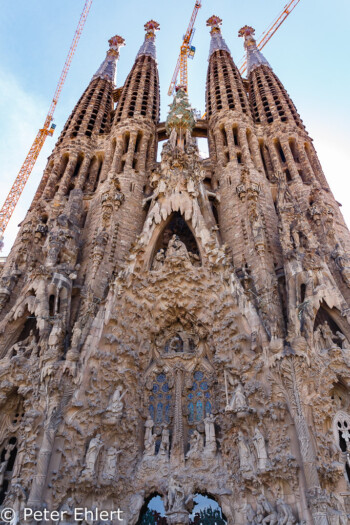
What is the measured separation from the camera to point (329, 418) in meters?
8.65

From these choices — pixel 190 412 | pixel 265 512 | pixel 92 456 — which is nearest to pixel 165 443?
pixel 190 412

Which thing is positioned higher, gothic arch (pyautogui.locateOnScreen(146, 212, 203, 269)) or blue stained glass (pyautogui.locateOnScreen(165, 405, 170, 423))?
gothic arch (pyautogui.locateOnScreen(146, 212, 203, 269))

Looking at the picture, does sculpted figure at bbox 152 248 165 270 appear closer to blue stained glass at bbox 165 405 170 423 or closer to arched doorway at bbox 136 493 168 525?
blue stained glass at bbox 165 405 170 423

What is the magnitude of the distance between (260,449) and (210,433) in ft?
6.02

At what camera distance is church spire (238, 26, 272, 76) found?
2462 centimetres

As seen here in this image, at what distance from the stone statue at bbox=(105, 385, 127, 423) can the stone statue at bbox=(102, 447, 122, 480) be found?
0.71 meters

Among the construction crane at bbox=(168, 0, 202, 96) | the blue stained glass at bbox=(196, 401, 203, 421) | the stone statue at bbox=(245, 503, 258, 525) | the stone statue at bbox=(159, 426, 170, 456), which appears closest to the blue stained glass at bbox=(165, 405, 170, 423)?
the stone statue at bbox=(159, 426, 170, 456)

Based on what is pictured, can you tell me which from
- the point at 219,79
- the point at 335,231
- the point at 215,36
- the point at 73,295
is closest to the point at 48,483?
the point at 73,295

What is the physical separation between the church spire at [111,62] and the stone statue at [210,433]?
21.8 metres

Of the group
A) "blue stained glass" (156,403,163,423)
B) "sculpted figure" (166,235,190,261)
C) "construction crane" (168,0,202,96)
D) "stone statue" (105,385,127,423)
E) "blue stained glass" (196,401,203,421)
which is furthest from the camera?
"construction crane" (168,0,202,96)

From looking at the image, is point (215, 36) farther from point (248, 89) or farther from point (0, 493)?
point (0, 493)

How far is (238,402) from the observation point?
9.32 metres

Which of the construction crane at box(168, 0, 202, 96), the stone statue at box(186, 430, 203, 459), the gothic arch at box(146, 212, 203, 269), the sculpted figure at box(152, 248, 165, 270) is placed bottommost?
the stone statue at box(186, 430, 203, 459)

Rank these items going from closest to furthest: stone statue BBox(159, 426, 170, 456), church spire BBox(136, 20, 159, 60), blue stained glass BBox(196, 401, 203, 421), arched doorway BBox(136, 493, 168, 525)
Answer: arched doorway BBox(136, 493, 168, 525), stone statue BBox(159, 426, 170, 456), blue stained glass BBox(196, 401, 203, 421), church spire BBox(136, 20, 159, 60)
